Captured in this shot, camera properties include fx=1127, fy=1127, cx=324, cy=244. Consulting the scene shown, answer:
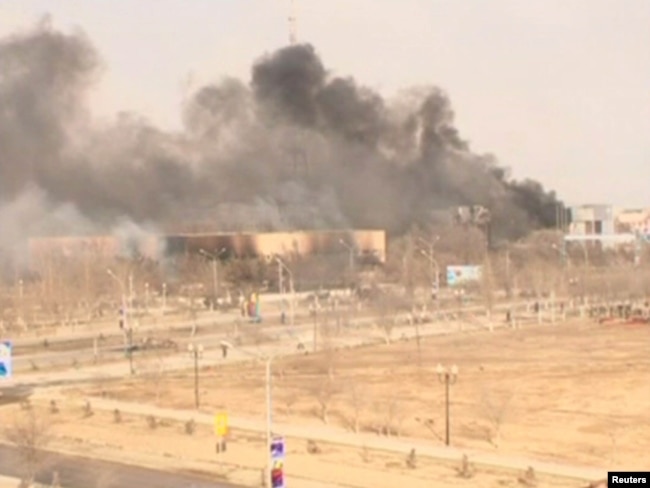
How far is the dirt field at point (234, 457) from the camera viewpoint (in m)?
20.6

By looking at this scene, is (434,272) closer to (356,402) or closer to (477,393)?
(477,393)

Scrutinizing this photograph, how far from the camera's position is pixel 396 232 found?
366ft

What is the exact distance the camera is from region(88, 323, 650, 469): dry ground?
2503 centimetres

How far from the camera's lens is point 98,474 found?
2170 cm

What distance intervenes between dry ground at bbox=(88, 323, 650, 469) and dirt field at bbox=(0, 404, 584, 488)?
2.49 meters

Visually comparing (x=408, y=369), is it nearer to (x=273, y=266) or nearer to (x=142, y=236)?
(x=273, y=266)

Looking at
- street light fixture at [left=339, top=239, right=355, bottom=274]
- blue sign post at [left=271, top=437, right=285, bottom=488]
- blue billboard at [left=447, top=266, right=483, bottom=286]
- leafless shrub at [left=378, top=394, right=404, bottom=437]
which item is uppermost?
street light fixture at [left=339, top=239, right=355, bottom=274]

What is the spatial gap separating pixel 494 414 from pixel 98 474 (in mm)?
9112

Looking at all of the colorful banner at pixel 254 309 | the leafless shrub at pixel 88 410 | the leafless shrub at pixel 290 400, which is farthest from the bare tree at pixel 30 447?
the colorful banner at pixel 254 309

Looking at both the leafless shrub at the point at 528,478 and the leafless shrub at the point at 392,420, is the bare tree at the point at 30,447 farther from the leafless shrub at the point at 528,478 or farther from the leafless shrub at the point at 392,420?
the leafless shrub at the point at 528,478

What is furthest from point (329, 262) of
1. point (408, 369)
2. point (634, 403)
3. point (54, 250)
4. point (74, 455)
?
point (74, 455)

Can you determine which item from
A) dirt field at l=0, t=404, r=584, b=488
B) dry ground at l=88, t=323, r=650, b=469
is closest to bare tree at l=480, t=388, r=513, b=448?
dry ground at l=88, t=323, r=650, b=469

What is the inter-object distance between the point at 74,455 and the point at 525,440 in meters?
9.72

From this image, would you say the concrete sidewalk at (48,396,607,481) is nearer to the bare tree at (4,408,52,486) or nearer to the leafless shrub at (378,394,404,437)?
the leafless shrub at (378,394,404,437)
